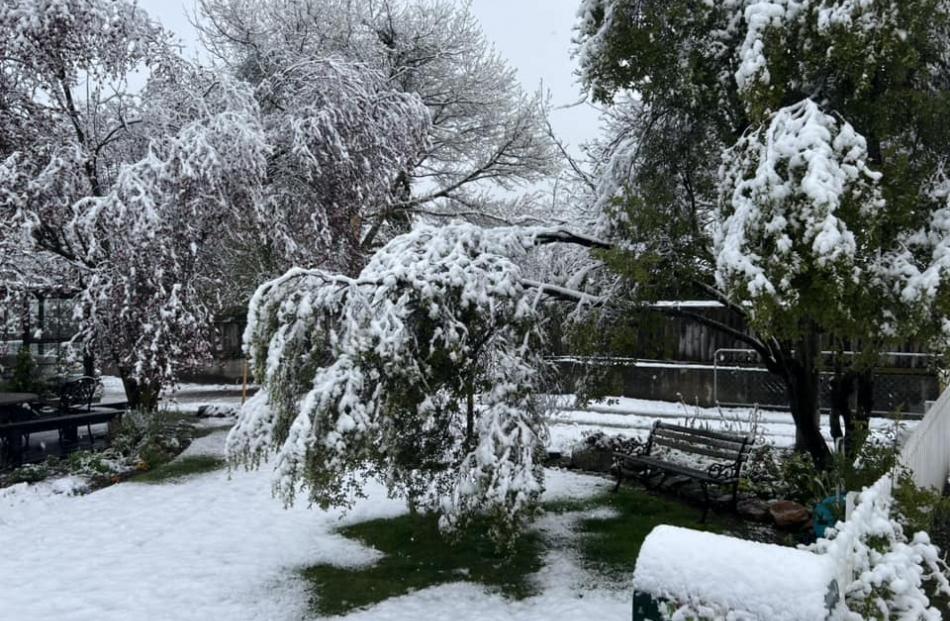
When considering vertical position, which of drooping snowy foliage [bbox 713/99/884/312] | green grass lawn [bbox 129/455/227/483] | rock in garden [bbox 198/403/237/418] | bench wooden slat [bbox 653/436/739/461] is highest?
drooping snowy foliage [bbox 713/99/884/312]

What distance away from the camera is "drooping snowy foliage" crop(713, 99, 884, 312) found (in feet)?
15.3

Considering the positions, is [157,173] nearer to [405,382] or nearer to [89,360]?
[89,360]

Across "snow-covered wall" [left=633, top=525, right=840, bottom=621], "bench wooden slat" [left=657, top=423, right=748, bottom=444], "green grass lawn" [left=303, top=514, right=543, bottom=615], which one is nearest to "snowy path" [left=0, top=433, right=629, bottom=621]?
"green grass lawn" [left=303, top=514, right=543, bottom=615]

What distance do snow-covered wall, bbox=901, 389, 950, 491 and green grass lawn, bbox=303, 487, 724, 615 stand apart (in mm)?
1813

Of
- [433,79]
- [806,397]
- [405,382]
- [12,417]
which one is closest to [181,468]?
[12,417]

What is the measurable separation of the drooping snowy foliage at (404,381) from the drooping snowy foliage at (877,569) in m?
2.21

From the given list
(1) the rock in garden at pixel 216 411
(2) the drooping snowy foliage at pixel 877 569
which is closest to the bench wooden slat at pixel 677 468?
(2) the drooping snowy foliage at pixel 877 569

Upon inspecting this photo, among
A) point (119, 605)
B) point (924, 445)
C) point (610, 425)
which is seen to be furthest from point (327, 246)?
point (924, 445)

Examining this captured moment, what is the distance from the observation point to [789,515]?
6.75 m

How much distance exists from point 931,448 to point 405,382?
487 centimetres

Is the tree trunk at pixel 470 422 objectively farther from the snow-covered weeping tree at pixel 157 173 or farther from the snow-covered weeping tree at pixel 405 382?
the snow-covered weeping tree at pixel 157 173

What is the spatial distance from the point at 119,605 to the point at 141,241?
5.21 meters

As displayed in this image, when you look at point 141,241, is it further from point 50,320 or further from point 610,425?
point 50,320

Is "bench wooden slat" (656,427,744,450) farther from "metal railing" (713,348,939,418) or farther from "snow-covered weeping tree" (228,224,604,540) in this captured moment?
"metal railing" (713,348,939,418)
